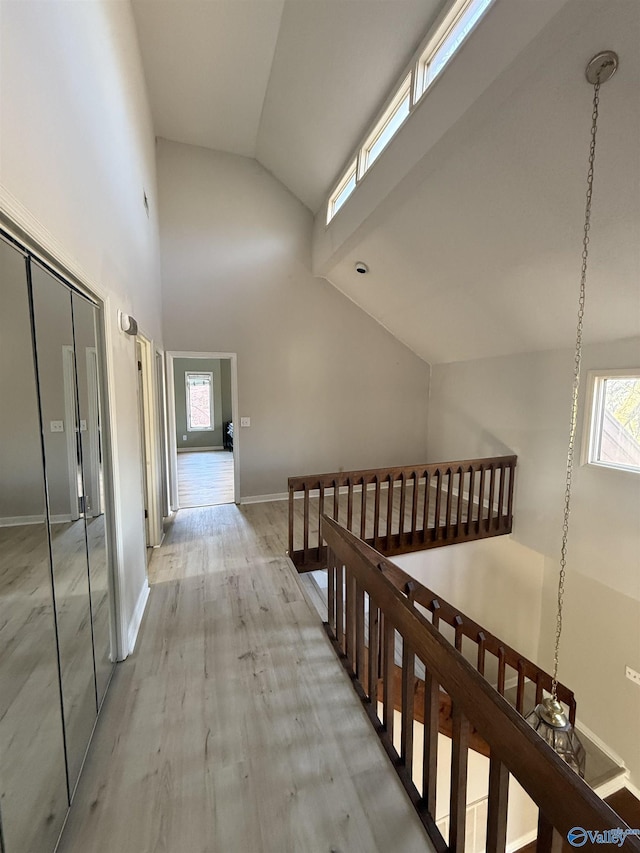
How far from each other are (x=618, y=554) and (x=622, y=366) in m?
1.86

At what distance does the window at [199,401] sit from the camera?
9398 millimetres

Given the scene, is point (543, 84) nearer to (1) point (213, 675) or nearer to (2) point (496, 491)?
(1) point (213, 675)

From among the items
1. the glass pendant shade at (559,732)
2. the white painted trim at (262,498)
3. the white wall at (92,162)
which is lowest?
the glass pendant shade at (559,732)

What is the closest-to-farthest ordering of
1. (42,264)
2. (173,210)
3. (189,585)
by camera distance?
(42,264)
(189,585)
(173,210)

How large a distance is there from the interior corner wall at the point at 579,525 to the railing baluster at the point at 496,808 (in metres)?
3.33

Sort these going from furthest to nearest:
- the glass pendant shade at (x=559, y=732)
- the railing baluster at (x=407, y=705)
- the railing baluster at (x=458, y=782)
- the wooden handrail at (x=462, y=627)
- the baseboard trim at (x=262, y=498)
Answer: the baseboard trim at (x=262, y=498) < the wooden handrail at (x=462, y=627) < the glass pendant shade at (x=559, y=732) < the railing baluster at (x=407, y=705) < the railing baluster at (x=458, y=782)

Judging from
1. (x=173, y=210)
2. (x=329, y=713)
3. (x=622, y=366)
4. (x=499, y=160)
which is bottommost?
(x=329, y=713)

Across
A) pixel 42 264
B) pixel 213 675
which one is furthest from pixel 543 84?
pixel 213 675

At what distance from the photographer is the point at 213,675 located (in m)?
2.00

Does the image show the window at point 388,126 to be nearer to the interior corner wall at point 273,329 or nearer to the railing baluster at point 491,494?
the interior corner wall at point 273,329

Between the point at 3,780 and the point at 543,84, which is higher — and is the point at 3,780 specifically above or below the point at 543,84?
below

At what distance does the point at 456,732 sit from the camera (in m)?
1.17

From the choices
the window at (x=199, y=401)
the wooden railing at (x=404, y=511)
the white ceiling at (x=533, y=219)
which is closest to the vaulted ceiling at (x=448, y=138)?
the white ceiling at (x=533, y=219)

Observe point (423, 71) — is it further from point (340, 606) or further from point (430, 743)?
point (430, 743)
